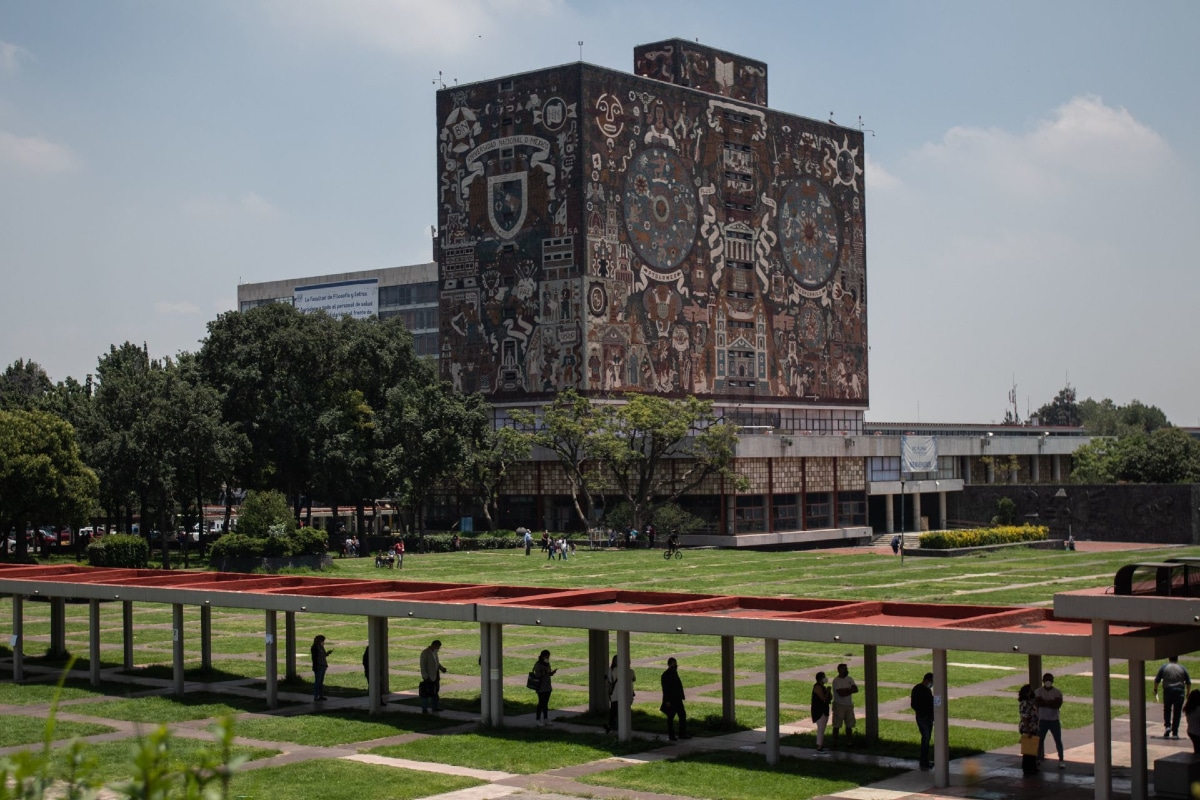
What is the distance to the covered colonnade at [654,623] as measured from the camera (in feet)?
76.0

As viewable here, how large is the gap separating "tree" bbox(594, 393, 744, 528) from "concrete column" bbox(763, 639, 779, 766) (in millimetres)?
61963

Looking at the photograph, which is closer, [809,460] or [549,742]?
[549,742]

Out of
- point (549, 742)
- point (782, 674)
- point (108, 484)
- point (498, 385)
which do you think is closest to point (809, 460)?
point (498, 385)

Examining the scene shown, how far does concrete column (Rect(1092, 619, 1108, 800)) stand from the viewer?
2186 cm

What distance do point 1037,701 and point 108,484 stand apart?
2402 inches

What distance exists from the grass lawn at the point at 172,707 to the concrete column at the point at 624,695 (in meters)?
9.12

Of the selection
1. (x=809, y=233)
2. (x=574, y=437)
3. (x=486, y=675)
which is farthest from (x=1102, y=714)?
(x=809, y=233)

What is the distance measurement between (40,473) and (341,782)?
1857 inches

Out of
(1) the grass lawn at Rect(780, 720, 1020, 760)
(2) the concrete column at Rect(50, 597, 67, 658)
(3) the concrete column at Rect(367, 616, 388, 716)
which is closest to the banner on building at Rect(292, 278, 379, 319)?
(2) the concrete column at Rect(50, 597, 67, 658)

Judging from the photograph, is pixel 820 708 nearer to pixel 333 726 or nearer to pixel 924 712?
pixel 924 712

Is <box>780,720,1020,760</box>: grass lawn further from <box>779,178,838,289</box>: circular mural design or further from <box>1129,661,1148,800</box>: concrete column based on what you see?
<box>779,178,838,289</box>: circular mural design

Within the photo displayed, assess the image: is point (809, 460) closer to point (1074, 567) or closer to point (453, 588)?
point (1074, 567)

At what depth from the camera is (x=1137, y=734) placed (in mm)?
22438

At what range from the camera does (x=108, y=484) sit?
76000 millimetres
